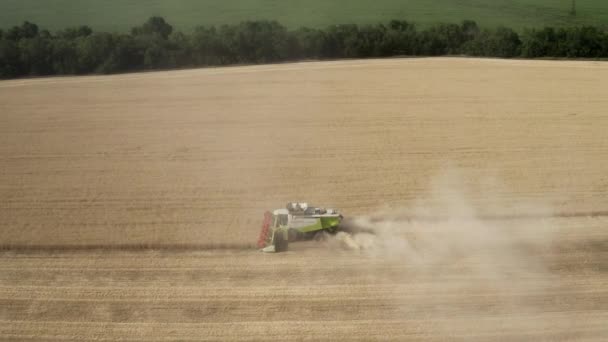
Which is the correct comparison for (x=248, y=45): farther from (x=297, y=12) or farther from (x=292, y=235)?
(x=292, y=235)

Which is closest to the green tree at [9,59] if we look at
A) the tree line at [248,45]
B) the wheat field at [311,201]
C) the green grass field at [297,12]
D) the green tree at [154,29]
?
the tree line at [248,45]

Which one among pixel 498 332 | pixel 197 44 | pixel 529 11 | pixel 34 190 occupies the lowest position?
pixel 498 332

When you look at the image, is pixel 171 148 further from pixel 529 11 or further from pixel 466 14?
pixel 529 11

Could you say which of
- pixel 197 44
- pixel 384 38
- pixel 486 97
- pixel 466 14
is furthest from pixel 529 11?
pixel 197 44

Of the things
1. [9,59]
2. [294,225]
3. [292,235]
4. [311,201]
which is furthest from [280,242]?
[9,59]

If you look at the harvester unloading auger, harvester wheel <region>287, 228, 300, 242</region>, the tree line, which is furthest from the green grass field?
harvester wheel <region>287, 228, 300, 242</region>
